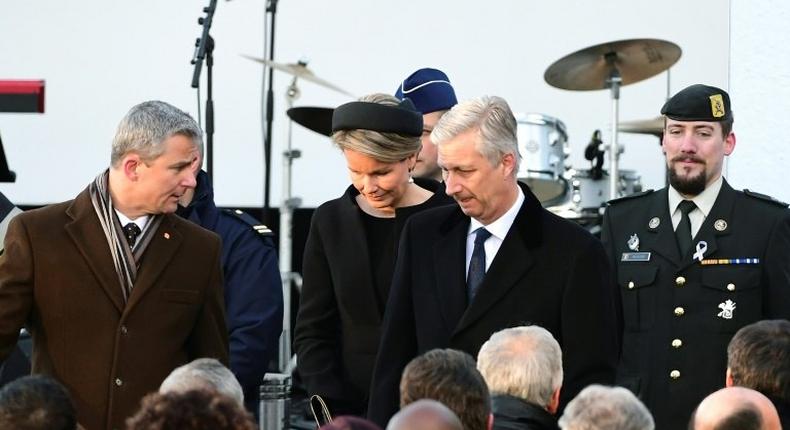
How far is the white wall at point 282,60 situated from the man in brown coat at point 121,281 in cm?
496

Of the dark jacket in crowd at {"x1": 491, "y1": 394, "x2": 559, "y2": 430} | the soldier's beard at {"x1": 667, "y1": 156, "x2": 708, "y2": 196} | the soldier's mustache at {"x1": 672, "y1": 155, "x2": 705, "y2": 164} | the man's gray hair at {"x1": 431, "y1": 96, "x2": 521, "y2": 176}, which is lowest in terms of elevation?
the dark jacket in crowd at {"x1": 491, "y1": 394, "x2": 559, "y2": 430}

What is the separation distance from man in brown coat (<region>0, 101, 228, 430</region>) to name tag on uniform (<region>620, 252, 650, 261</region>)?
1433mm

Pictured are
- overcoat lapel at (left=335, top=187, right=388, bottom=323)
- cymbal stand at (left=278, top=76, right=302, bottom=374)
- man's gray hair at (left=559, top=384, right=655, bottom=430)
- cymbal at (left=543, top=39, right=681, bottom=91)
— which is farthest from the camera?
cymbal at (left=543, top=39, right=681, bottom=91)

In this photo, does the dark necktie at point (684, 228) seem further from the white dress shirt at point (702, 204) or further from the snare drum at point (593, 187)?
the snare drum at point (593, 187)

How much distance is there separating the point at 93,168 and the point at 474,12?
2485mm

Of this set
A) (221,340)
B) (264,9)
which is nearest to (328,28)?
(264,9)

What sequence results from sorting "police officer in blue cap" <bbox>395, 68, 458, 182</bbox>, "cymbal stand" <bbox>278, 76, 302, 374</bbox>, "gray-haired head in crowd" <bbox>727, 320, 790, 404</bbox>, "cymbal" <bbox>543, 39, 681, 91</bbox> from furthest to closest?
"cymbal" <bbox>543, 39, 681, 91</bbox> < "cymbal stand" <bbox>278, 76, 302, 374</bbox> < "police officer in blue cap" <bbox>395, 68, 458, 182</bbox> < "gray-haired head in crowd" <bbox>727, 320, 790, 404</bbox>

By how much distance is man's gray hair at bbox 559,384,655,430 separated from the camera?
140 inches

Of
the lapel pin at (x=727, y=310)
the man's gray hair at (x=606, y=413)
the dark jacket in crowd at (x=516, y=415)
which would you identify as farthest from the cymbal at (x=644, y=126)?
the man's gray hair at (x=606, y=413)

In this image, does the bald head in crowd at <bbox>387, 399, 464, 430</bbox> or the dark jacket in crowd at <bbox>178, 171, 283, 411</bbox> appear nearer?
the bald head in crowd at <bbox>387, 399, 464, 430</bbox>

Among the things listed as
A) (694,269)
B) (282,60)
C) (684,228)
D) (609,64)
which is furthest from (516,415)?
(282,60)

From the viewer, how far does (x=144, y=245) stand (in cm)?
488

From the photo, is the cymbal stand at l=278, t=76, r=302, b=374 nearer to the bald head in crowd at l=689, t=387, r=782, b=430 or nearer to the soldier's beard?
the soldier's beard

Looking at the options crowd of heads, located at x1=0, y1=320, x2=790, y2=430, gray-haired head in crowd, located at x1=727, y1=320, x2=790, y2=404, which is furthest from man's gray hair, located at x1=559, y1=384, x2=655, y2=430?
gray-haired head in crowd, located at x1=727, y1=320, x2=790, y2=404
